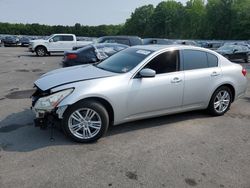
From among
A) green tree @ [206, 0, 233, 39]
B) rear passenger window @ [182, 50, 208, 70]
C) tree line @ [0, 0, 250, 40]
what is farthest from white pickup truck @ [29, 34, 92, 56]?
green tree @ [206, 0, 233, 39]

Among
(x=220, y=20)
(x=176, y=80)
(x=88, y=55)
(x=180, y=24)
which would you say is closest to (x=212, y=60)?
(x=176, y=80)

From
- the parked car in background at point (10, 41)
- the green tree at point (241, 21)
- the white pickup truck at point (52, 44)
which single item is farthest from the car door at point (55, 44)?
the green tree at point (241, 21)

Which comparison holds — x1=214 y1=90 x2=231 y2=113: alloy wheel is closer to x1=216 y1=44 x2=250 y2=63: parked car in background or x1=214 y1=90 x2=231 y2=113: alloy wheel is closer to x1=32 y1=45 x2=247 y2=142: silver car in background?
x1=32 y1=45 x2=247 y2=142: silver car in background

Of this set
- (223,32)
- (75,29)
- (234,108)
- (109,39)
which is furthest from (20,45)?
(223,32)

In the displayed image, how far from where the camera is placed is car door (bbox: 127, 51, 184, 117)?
472 centimetres

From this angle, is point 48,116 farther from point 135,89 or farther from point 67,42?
point 67,42

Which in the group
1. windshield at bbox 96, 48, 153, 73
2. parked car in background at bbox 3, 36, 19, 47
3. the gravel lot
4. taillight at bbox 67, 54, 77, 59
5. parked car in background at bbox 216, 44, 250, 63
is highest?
windshield at bbox 96, 48, 153, 73

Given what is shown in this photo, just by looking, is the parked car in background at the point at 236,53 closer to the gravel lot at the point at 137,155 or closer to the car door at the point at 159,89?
the gravel lot at the point at 137,155

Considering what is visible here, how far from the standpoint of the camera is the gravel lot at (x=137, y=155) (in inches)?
134

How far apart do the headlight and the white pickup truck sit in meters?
18.6

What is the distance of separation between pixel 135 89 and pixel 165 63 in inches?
34.8

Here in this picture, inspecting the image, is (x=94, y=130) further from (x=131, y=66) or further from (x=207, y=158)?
(x=207, y=158)

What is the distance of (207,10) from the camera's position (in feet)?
309

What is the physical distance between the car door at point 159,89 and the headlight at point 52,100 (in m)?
1.07
